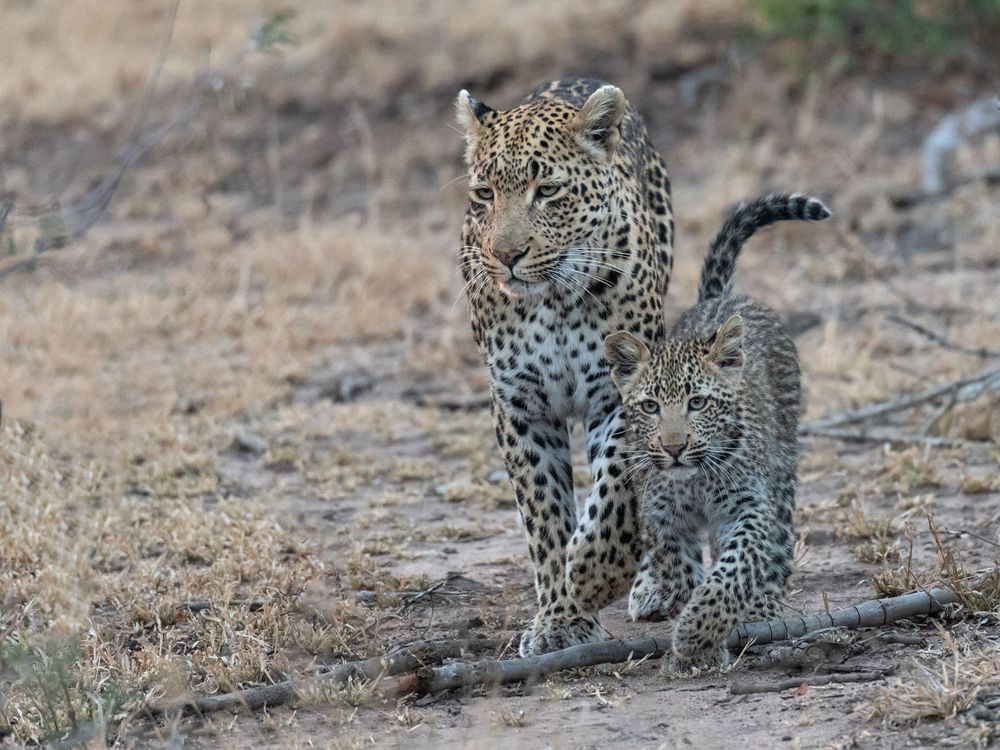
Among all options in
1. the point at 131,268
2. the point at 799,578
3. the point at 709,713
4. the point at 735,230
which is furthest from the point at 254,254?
the point at 709,713

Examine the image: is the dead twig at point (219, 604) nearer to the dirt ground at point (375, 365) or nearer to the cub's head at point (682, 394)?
the dirt ground at point (375, 365)

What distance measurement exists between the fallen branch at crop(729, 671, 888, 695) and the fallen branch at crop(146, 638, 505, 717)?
1126mm

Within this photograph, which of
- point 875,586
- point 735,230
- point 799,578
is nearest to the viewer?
point 875,586

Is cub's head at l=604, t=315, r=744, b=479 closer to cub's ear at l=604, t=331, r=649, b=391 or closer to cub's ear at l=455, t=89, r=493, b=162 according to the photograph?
cub's ear at l=604, t=331, r=649, b=391

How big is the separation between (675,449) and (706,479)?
0.26 meters

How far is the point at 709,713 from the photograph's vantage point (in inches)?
222

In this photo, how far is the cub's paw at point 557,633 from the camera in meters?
6.54

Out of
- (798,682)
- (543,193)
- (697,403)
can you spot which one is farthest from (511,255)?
(798,682)

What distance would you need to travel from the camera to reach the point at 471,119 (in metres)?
7.12

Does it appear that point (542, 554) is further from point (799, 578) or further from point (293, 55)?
point (293, 55)

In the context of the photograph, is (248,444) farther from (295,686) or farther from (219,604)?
(295,686)

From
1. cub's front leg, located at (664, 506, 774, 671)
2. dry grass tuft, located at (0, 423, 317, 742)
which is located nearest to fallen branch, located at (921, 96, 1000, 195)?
dry grass tuft, located at (0, 423, 317, 742)

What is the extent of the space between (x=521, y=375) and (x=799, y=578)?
5.09 ft

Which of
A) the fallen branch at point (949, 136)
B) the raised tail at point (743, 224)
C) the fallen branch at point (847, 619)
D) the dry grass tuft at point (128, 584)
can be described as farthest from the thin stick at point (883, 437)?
the fallen branch at point (949, 136)
